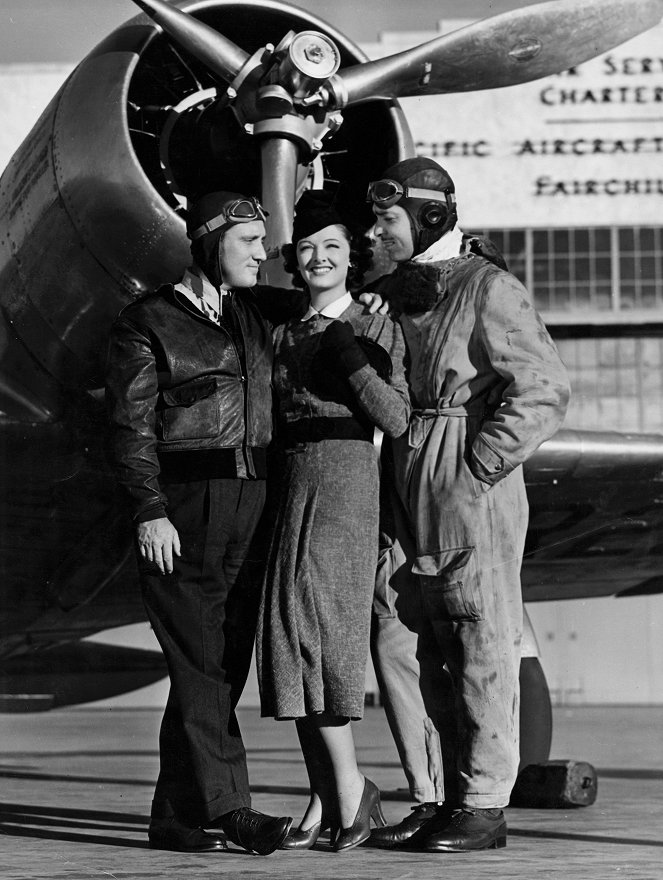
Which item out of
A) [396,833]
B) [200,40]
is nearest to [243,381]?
[396,833]

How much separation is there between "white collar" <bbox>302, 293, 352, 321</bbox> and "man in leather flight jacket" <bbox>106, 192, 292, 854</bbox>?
182 millimetres

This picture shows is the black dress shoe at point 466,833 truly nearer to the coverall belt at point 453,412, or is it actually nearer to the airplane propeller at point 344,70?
A: the coverall belt at point 453,412

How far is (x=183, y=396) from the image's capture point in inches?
158

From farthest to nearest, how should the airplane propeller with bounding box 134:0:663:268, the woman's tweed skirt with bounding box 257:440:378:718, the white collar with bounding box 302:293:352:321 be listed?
the airplane propeller with bounding box 134:0:663:268
the white collar with bounding box 302:293:352:321
the woman's tweed skirt with bounding box 257:440:378:718

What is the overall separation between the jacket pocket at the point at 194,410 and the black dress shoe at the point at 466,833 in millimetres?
1360

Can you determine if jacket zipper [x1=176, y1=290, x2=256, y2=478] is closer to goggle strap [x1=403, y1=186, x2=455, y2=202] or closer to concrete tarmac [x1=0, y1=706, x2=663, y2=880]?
goggle strap [x1=403, y1=186, x2=455, y2=202]

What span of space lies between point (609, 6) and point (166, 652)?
152 inches

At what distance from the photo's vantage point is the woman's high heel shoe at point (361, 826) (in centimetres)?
385

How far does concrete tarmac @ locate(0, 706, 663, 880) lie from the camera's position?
346 centimetres

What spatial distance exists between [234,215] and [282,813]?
2.74 meters

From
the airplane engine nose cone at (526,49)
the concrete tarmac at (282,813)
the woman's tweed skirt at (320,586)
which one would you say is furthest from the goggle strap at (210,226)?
the airplane engine nose cone at (526,49)

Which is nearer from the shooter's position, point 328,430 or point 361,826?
point 361,826

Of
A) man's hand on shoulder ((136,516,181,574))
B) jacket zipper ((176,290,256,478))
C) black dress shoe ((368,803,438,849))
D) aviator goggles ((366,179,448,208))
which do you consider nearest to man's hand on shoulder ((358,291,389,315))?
aviator goggles ((366,179,448,208))

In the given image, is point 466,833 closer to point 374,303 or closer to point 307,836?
point 307,836
